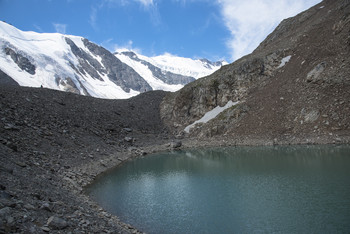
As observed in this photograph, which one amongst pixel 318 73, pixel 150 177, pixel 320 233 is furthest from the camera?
pixel 318 73

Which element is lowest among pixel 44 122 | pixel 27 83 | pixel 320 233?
pixel 320 233

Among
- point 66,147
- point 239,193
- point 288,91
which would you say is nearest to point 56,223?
point 239,193

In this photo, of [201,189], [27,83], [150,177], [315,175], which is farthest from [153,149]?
[27,83]

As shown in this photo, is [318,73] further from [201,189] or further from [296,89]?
[201,189]

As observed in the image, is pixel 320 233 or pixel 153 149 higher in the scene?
pixel 153 149

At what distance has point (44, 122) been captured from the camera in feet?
144

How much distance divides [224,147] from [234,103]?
47.4 ft

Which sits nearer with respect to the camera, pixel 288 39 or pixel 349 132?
pixel 349 132

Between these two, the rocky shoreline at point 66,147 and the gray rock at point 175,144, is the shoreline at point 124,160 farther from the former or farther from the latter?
the gray rock at point 175,144

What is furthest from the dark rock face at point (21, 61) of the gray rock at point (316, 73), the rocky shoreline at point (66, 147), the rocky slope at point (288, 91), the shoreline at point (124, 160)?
the gray rock at point (316, 73)

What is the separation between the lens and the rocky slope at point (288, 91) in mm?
46531

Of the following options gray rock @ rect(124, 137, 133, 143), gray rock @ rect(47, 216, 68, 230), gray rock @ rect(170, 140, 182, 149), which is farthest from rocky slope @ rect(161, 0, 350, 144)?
gray rock @ rect(47, 216, 68, 230)

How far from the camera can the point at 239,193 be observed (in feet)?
87.3

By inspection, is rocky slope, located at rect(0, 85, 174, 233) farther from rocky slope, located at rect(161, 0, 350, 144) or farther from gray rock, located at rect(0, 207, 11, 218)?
rocky slope, located at rect(161, 0, 350, 144)
